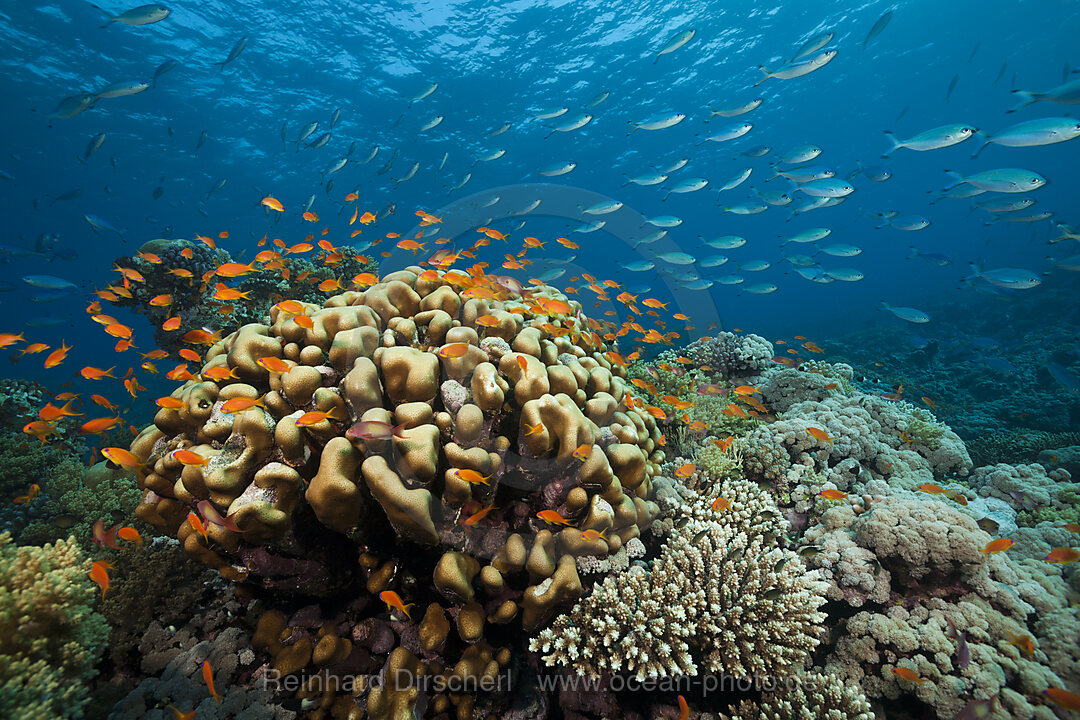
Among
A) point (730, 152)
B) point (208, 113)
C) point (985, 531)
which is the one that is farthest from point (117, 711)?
point (730, 152)

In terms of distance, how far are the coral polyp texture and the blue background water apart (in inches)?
345

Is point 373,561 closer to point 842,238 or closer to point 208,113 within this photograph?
point 208,113

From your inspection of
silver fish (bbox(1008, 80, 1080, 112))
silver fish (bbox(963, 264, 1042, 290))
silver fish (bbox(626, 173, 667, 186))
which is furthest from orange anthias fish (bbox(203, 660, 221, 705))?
silver fish (bbox(963, 264, 1042, 290))

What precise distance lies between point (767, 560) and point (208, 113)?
37.5 meters

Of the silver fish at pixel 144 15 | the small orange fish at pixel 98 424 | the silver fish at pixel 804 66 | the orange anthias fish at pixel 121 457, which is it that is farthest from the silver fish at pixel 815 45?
the silver fish at pixel 144 15

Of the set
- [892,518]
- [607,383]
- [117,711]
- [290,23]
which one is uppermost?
[290,23]

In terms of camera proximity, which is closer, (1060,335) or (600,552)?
(600,552)

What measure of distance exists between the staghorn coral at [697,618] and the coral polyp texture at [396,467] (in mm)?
275

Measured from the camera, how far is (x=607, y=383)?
12.7 feet

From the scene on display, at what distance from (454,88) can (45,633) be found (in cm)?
3135

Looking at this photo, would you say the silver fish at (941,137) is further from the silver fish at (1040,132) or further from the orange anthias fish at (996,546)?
the orange anthias fish at (996,546)

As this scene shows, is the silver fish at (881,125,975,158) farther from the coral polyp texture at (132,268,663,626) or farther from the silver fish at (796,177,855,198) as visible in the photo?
the coral polyp texture at (132,268,663,626)

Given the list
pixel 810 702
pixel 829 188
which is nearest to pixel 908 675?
pixel 810 702

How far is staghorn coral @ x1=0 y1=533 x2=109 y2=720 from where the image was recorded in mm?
1975
